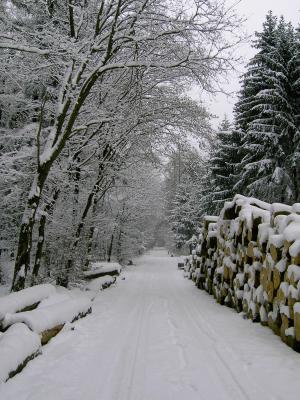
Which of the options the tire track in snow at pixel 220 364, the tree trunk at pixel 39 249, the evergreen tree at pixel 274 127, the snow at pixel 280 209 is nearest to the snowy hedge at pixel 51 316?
the tree trunk at pixel 39 249

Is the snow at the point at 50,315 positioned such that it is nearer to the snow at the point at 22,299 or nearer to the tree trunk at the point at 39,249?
the snow at the point at 22,299

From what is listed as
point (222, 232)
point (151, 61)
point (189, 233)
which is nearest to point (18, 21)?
point (151, 61)

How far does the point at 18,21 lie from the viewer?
1324cm

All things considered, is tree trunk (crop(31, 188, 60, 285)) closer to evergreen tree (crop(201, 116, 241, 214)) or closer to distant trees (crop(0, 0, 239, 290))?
distant trees (crop(0, 0, 239, 290))

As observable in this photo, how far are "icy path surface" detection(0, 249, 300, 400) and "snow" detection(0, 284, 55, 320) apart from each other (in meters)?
0.84

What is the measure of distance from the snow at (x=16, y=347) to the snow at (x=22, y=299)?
26.1 inches

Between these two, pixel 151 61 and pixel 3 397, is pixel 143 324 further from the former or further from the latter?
pixel 151 61

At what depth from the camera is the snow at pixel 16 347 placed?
4461mm

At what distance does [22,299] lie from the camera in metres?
6.86

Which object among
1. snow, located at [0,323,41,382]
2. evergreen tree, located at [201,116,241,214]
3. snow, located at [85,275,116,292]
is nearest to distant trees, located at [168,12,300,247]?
evergreen tree, located at [201,116,241,214]

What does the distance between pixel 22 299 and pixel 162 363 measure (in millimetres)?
2991

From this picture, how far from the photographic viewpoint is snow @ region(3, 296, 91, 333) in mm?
5848

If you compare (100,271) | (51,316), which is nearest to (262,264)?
(51,316)

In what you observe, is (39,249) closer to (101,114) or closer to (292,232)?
(101,114)
